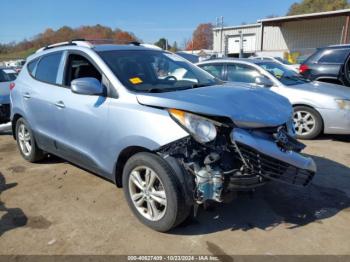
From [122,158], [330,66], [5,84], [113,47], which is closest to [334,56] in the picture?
[330,66]

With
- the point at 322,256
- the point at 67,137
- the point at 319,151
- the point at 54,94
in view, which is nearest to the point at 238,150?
the point at 322,256

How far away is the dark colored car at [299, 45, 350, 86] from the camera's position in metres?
7.55

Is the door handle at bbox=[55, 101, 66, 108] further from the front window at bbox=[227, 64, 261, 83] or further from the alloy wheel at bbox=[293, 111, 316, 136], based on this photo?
the alloy wheel at bbox=[293, 111, 316, 136]

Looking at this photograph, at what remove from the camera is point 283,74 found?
710 cm

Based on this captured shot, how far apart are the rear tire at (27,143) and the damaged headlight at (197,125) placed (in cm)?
284

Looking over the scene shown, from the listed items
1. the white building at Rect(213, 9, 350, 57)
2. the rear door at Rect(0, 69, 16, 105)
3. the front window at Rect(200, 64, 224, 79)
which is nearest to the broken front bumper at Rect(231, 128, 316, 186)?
the front window at Rect(200, 64, 224, 79)

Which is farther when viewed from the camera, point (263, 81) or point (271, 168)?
point (263, 81)

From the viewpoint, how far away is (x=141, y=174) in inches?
130

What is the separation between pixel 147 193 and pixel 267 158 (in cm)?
115

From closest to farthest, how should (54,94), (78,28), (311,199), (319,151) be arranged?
(311,199), (54,94), (319,151), (78,28)

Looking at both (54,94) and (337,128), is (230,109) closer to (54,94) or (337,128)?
(54,94)

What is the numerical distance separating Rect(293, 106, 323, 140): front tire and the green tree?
62981mm

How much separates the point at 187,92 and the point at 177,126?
0.58m

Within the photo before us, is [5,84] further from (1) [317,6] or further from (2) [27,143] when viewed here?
(1) [317,6]
